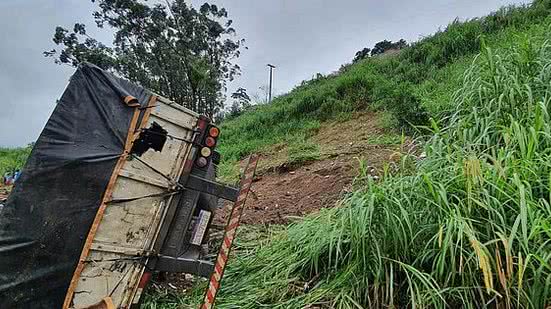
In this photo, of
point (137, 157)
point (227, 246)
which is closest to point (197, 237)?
point (227, 246)

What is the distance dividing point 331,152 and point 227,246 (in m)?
3.55

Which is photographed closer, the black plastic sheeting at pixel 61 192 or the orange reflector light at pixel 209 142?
the black plastic sheeting at pixel 61 192

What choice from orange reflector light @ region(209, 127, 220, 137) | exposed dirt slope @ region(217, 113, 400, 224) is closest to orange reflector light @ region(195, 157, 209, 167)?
orange reflector light @ region(209, 127, 220, 137)

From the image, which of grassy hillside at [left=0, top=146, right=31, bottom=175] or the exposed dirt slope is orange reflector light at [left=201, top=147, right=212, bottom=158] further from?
grassy hillside at [left=0, top=146, right=31, bottom=175]

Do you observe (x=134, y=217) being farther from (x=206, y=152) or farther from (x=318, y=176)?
(x=318, y=176)

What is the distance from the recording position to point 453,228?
2.03 metres

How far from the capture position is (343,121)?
8406 millimetres

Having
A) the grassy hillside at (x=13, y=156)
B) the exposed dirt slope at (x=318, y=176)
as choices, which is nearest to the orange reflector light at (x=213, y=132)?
the exposed dirt slope at (x=318, y=176)

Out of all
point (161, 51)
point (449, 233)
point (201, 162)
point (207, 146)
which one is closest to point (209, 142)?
point (207, 146)

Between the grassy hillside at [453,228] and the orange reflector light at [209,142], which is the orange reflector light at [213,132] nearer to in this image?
the orange reflector light at [209,142]

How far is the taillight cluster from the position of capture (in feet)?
9.40

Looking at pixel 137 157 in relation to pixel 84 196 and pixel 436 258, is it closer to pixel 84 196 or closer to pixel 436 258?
pixel 84 196

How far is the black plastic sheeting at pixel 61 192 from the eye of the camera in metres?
2.41

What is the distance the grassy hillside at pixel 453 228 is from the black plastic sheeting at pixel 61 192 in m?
0.98
